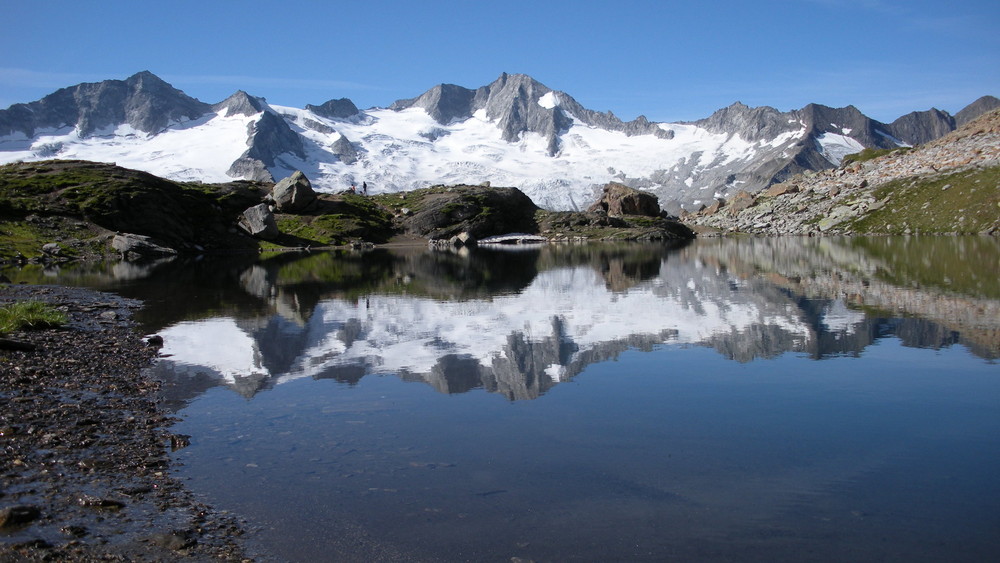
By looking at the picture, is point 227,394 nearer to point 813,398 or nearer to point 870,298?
point 813,398

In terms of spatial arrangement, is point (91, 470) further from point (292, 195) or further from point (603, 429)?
point (292, 195)

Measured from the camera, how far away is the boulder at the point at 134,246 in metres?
113

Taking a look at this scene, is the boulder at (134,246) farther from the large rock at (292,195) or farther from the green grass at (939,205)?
the green grass at (939,205)

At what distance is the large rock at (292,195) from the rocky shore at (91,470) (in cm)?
14195

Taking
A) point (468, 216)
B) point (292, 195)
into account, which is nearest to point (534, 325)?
point (292, 195)

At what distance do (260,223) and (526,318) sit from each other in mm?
118923

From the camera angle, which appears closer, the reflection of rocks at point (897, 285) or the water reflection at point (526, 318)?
the water reflection at point (526, 318)

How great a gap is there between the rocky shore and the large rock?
466ft

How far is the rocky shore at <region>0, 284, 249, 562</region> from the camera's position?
11906 mm

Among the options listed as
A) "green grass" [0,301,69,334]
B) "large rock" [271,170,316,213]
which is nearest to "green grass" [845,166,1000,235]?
"large rock" [271,170,316,213]

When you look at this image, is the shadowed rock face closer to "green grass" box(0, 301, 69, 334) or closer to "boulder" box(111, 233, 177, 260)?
"boulder" box(111, 233, 177, 260)

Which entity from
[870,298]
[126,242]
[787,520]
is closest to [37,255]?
[126,242]

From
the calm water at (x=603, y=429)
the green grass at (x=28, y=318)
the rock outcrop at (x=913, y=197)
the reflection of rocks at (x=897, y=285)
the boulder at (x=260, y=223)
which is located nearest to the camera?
the calm water at (x=603, y=429)

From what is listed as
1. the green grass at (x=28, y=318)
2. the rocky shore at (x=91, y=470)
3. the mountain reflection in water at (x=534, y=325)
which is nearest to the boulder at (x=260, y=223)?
the mountain reflection in water at (x=534, y=325)
